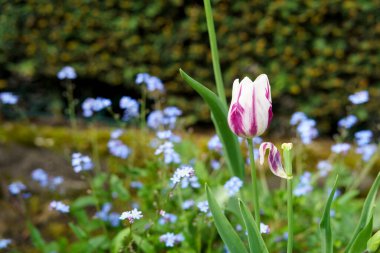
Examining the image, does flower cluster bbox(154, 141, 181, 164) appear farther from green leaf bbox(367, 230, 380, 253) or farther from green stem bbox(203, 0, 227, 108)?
green leaf bbox(367, 230, 380, 253)

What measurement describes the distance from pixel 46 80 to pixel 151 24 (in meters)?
0.95

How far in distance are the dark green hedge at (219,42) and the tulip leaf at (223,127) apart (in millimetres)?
2146

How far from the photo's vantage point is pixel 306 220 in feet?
8.83

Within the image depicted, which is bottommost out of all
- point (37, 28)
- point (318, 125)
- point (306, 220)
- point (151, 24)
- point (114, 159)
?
point (306, 220)

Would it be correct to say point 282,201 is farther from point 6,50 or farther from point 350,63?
point 6,50

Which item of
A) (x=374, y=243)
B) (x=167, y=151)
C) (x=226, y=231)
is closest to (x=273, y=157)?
(x=226, y=231)

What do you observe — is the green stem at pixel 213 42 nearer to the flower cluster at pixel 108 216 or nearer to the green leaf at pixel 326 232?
the green leaf at pixel 326 232

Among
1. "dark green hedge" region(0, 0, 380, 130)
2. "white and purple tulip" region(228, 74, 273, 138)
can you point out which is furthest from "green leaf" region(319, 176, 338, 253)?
"dark green hedge" region(0, 0, 380, 130)

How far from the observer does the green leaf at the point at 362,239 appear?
1.66m

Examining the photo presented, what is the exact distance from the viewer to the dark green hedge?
13.5ft

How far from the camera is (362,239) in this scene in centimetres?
168

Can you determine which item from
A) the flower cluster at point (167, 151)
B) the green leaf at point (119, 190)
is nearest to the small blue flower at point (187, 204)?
the flower cluster at point (167, 151)

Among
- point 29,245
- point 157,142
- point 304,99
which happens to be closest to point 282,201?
point 157,142

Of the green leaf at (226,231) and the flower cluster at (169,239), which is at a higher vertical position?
the flower cluster at (169,239)
